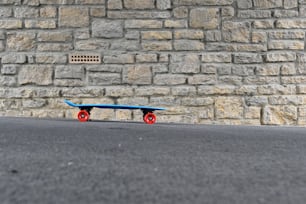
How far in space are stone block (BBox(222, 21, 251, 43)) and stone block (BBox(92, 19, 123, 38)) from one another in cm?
132

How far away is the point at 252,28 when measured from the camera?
4.01 m

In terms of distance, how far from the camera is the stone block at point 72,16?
3.96 m

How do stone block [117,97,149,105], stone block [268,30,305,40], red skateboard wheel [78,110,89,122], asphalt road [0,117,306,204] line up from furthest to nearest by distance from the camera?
stone block [268,30,305,40], stone block [117,97,149,105], red skateboard wheel [78,110,89,122], asphalt road [0,117,306,204]

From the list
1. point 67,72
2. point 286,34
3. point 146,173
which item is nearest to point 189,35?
point 286,34

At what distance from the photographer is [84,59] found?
3.95 m

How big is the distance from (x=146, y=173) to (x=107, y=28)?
132 inches

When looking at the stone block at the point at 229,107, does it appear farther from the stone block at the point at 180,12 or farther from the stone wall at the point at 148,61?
the stone block at the point at 180,12

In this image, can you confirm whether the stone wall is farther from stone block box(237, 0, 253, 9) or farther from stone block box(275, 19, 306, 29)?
stone block box(275, 19, 306, 29)

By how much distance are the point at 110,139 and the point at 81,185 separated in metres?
0.82

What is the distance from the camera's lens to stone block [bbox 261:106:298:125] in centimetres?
396

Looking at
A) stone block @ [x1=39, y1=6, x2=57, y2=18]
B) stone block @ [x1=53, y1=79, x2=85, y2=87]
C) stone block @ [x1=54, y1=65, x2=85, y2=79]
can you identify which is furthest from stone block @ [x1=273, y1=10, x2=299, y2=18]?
stone block @ [x1=39, y1=6, x2=57, y2=18]

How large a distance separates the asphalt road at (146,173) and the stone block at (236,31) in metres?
2.79

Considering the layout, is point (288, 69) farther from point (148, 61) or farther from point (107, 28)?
point (107, 28)

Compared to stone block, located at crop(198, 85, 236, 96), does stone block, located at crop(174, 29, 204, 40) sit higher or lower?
higher
